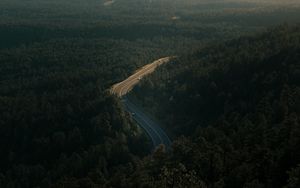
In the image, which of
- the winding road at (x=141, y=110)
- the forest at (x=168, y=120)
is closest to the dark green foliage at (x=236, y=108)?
the forest at (x=168, y=120)

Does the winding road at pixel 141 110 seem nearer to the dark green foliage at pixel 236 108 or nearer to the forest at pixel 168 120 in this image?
the forest at pixel 168 120

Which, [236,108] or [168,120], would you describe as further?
[168,120]

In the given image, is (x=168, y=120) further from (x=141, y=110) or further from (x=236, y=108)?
(x=236, y=108)

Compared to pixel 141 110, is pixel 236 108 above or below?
above

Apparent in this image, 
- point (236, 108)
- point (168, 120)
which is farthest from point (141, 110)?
point (236, 108)

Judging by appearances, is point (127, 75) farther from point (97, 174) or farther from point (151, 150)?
point (97, 174)

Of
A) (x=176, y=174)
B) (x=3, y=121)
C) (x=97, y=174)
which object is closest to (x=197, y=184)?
(x=176, y=174)

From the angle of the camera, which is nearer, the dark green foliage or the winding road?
the dark green foliage

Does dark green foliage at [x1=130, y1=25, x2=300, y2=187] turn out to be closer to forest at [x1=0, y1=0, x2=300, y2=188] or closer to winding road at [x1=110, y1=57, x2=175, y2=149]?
forest at [x1=0, y1=0, x2=300, y2=188]

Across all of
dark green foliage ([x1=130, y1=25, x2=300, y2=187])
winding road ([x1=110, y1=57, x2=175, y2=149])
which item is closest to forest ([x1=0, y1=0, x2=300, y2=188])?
dark green foliage ([x1=130, y1=25, x2=300, y2=187])
